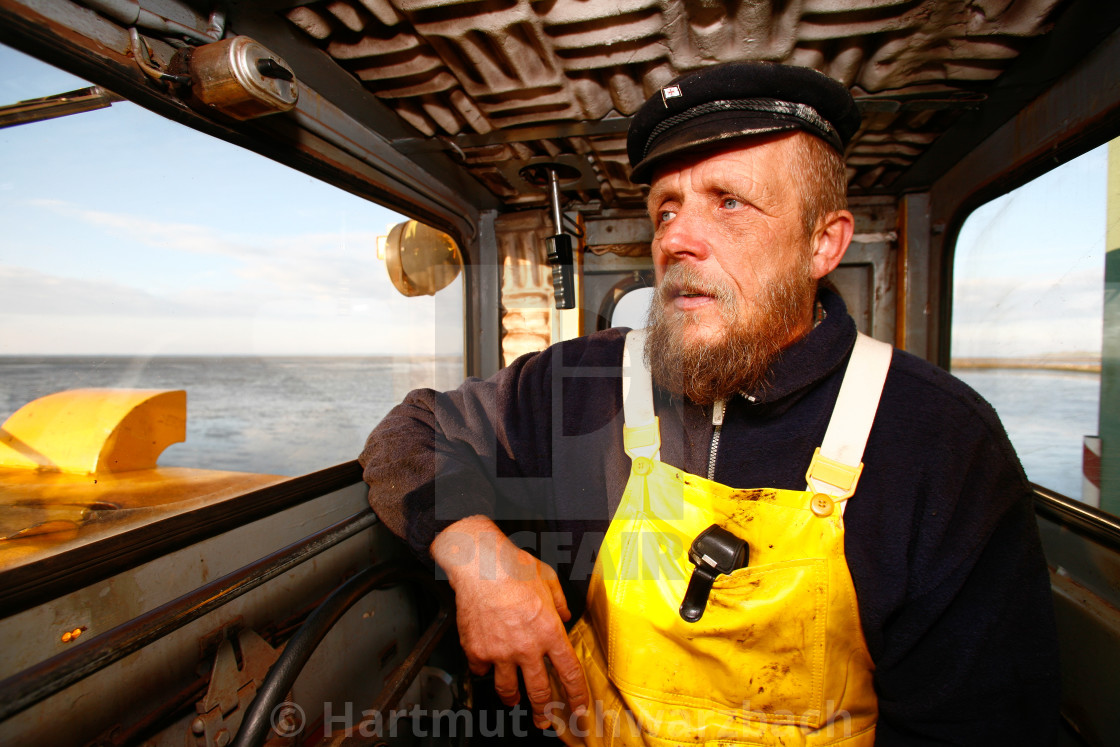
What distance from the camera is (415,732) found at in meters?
2.11

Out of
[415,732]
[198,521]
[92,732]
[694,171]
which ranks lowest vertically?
[415,732]

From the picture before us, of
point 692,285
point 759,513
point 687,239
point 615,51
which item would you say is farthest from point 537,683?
point 615,51

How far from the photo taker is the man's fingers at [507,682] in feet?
4.35

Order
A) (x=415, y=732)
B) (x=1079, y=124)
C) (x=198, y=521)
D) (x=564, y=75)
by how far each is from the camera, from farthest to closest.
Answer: (x=415, y=732) < (x=564, y=75) < (x=1079, y=124) < (x=198, y=521)

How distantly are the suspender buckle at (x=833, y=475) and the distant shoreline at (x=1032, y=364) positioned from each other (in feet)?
4.31

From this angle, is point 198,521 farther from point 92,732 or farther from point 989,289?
point 989,289

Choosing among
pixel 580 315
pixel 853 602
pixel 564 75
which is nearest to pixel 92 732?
pixel 853 602

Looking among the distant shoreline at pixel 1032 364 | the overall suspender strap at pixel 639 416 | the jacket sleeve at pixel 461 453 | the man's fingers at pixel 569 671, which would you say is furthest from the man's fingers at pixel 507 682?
the distant shoreline at pixel 1032 364

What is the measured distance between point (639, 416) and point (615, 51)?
1218 mm

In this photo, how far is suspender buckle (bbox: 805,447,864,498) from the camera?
1201mm

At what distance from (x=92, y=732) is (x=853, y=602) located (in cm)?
166

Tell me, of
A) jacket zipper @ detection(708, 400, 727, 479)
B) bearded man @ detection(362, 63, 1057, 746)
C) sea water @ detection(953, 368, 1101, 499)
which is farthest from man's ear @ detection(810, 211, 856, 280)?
sea water @ detection(953, 368, 1101, 499)

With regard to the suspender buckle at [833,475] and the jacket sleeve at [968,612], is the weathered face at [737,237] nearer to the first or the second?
the suspender buckle at [833,475]

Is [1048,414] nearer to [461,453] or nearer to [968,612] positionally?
[968,612]
